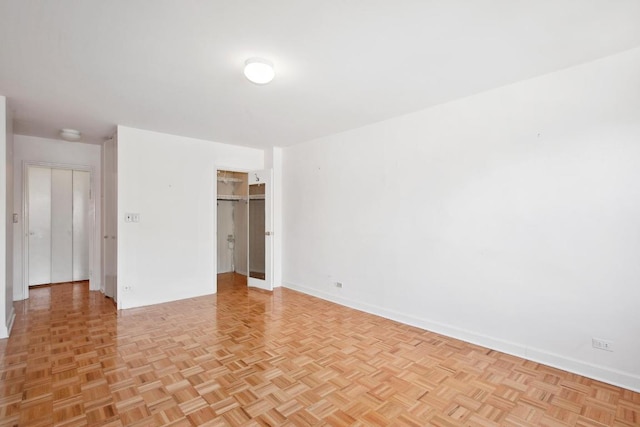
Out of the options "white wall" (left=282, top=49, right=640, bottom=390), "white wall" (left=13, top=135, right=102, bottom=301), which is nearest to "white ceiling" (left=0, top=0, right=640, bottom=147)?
"white wall" (left=282, top=49, right=640, bottom=390)

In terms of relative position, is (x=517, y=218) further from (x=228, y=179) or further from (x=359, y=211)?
(x=228, y=179)

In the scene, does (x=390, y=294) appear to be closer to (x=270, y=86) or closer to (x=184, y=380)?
(x=184, y=380)

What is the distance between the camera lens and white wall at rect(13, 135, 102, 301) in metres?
4.85

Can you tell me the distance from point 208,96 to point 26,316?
3872 millimetres

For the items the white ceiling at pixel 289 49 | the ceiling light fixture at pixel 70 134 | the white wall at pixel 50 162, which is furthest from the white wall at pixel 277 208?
the white wall at pixel 50 162

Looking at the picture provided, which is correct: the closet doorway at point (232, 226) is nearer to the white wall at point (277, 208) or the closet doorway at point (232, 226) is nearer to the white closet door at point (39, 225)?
the white wall at point (277, 208)

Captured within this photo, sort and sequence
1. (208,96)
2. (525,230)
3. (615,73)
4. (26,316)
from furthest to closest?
(26,316) < (208,96) < (525,230) < (615,73)

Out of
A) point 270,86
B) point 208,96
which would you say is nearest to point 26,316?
point 208,96

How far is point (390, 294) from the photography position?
158 inches

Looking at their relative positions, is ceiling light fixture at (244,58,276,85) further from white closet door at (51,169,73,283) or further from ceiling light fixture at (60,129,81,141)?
white closet door at (51,169,73,283)

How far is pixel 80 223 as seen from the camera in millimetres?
6098

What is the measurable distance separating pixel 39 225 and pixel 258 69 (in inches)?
235

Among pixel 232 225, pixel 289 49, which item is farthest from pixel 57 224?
pixel 289 49

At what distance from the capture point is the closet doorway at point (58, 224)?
5680 mm
